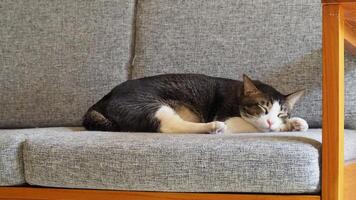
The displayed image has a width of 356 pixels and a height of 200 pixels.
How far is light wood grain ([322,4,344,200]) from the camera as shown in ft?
3.88

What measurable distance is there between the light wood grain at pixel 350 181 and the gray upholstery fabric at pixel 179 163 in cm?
4

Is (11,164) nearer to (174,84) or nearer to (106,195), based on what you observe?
(106,195)

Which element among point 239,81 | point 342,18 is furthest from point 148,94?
point 342,18

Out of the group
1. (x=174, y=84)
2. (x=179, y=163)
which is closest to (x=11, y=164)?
(x=179, y=163)

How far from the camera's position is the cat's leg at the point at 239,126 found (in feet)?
5.55

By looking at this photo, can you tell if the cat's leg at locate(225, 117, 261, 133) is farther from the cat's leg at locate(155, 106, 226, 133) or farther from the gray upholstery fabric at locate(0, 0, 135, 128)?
the gray upholstery fabric at locate(0, 0, 135, 128)

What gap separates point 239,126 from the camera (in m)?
1.70

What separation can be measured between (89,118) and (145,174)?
0.52 m

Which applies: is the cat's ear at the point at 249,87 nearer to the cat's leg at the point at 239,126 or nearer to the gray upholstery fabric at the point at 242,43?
the cat's leg at the point at 239,126

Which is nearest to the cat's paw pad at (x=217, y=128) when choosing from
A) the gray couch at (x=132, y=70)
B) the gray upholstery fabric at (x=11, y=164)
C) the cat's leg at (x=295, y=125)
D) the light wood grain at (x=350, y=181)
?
the gray couch at (x=132, y=70)

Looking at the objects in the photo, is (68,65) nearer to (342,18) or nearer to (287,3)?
(287,3)

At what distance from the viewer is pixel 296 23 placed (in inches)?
73.4

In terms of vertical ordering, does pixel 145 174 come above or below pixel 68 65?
below

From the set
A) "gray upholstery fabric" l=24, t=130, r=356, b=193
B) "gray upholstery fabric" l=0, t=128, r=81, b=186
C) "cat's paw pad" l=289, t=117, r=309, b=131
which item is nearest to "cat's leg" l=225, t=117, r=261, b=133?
"cat's paw pad" l=289, t=117, r=309, b=131
